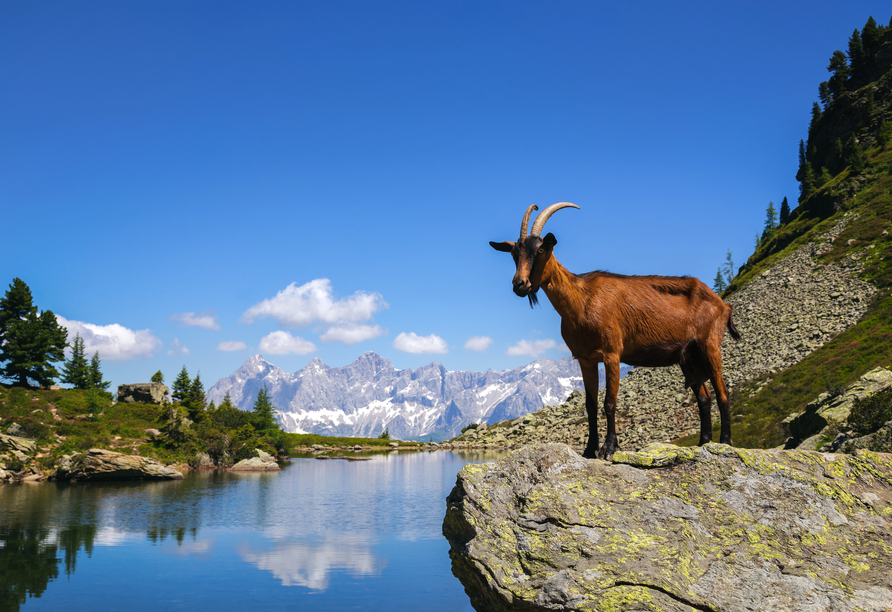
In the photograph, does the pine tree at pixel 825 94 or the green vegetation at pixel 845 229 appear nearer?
the green vegetation at pixel 845 229

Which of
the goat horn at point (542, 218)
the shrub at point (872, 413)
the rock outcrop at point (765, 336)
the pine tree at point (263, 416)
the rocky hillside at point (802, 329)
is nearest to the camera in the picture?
the goat horn at point (542, 218)

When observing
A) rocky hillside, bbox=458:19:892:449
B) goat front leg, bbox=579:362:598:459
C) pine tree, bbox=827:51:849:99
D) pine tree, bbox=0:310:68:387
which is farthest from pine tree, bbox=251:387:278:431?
pine tree, bbox=827:51:849:99

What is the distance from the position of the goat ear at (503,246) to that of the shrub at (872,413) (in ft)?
26.9

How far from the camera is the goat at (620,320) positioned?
757 cm

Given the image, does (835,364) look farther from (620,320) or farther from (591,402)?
(591,402)

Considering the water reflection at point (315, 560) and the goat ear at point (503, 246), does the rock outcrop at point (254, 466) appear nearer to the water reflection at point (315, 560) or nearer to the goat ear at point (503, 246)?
the water reflection at point (315, 560)

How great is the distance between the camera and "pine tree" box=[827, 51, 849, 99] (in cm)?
12031

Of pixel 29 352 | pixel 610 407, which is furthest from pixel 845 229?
pixel 29 352

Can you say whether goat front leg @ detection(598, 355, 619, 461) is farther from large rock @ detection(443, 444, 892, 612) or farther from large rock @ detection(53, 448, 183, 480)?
large rock @ detection(53, 448, 183, 480)

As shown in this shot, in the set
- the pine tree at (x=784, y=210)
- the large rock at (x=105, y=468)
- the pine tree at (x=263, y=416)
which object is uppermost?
the pine tree at (x=784, y=210)

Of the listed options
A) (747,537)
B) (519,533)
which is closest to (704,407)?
(747,537)

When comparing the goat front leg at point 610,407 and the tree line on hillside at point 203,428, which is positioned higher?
the goat front leg at point 610,407

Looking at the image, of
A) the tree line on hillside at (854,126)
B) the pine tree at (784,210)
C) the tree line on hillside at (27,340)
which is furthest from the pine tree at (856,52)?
the tree line on hillside at (27,340)

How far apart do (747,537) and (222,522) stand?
86.5 feet
